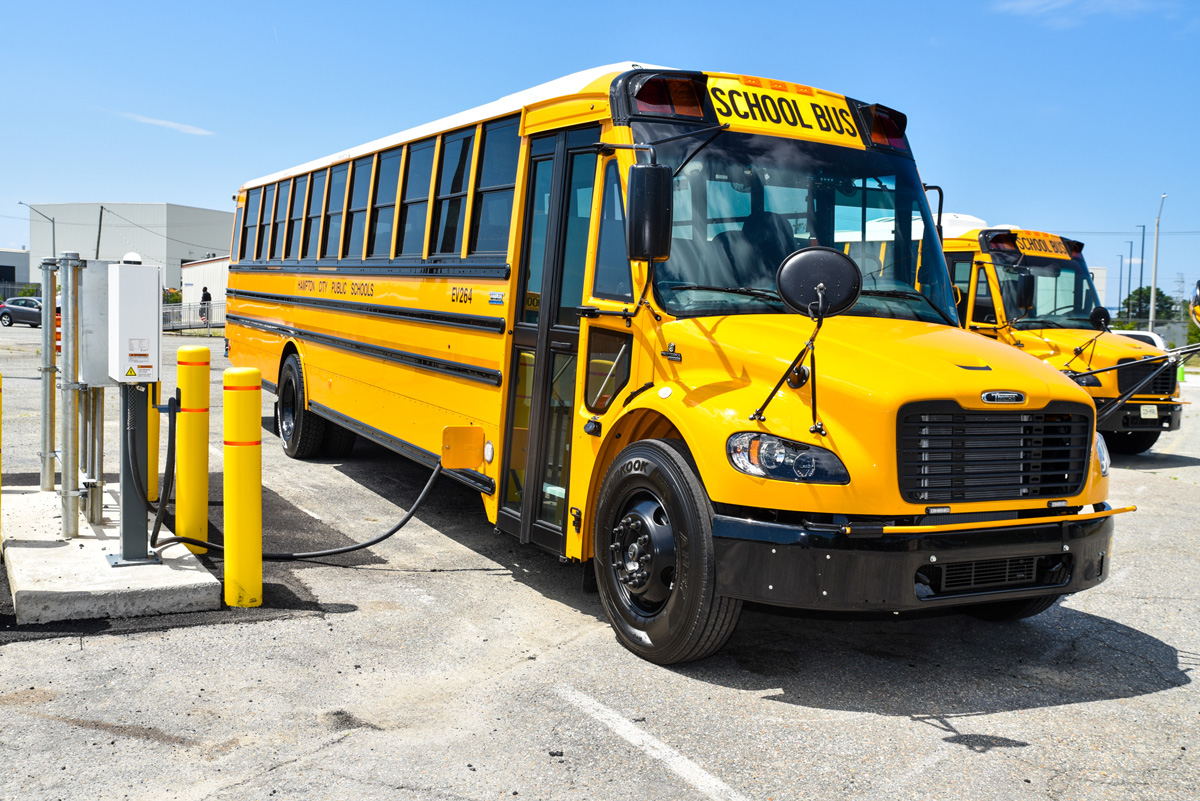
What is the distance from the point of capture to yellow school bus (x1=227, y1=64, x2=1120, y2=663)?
4.15 meters

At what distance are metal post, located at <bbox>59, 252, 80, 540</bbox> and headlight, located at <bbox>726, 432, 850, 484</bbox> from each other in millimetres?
4008

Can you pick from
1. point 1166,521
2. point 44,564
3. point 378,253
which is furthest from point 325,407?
point 1166,521

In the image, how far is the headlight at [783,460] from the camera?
161 inches

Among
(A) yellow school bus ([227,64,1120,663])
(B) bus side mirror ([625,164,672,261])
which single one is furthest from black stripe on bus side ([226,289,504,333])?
(B) bus side mirror ([625,164,672,261])

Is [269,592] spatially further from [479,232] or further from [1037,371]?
[1037,371]

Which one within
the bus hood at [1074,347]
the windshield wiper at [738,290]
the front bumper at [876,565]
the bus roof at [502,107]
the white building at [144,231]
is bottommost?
the front bumper at [876,565]

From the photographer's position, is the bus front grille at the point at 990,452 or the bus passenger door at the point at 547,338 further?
the bus passenger door at the point at 547,338

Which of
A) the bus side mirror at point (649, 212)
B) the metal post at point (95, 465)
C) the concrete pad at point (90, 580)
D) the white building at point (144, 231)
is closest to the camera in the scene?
the bus side mirror at point (649, 212)

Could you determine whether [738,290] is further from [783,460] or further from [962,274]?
[962,274]

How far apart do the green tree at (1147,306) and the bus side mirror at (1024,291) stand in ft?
163

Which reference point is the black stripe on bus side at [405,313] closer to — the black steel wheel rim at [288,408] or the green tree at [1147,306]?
the black steel wheel rim at [288,408]

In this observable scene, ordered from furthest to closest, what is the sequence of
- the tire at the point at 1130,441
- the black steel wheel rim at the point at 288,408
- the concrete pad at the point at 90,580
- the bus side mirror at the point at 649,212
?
the tire at the point at 1130,441 → the black steel wheel rim at the point at 288,408 → the concrete pad at the point at 90,580 → the bus side mirror at the point at 649,212

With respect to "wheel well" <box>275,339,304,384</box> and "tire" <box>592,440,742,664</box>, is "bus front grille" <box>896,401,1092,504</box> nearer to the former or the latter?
"tire" <box>592,440,742,664</box>

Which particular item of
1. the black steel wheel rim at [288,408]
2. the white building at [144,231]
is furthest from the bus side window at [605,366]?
the white building at [144,231]
